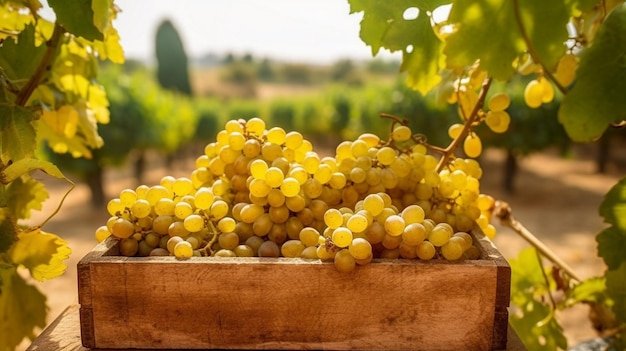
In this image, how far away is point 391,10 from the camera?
1105 mm

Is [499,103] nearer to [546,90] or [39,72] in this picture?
[546,90]

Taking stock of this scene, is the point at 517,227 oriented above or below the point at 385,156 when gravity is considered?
below

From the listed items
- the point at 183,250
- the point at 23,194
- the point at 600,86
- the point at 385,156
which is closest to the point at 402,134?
the point at 385,156

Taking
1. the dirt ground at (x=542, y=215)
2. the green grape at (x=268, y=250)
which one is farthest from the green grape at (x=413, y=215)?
the dirt ground at (x=542, y=215)

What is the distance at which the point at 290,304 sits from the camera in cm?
92

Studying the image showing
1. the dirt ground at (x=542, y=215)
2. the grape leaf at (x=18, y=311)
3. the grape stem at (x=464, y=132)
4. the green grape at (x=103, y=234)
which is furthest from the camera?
the dirt ground at (x=542, y=215)

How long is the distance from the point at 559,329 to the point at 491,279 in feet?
2.04

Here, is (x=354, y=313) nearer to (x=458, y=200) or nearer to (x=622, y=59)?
(x=458, y=200)

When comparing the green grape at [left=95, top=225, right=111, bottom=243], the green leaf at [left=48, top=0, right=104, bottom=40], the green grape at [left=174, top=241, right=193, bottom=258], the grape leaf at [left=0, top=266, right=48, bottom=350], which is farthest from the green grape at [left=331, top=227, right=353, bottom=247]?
the grape leaf at [left=0, top=266, right=48, bottom=350]

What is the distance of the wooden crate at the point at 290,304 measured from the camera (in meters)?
0.91

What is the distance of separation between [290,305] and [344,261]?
0.12m

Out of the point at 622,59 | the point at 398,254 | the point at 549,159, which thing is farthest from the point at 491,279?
the point at 549,159

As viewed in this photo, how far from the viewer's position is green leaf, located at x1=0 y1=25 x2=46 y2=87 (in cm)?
121

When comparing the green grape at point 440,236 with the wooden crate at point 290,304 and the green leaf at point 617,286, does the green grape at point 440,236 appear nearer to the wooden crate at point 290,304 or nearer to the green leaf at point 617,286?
the wooden crate at point 290,304
